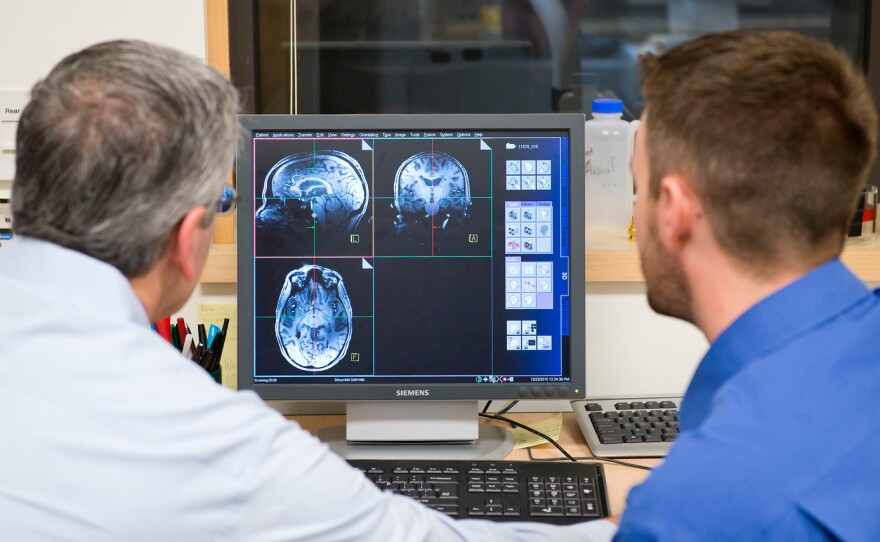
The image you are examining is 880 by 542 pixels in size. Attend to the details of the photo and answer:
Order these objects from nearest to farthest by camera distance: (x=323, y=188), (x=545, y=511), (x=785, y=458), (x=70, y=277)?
(x=785, y=458)
(x=70, y=277)
(x=545, y=511)
(x=323, y=188)

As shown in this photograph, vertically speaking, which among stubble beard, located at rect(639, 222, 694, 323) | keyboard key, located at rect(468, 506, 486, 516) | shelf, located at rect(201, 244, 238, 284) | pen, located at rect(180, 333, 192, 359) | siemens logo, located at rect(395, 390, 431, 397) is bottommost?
keyboard key, located at rect(468, 506, 486, 516)

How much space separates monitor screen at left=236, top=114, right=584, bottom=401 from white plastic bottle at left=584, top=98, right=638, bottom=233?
291 mm

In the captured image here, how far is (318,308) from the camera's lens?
160 cm

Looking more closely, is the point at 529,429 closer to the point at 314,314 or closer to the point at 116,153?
the point at 314,314

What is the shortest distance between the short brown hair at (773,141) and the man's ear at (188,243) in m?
0.50

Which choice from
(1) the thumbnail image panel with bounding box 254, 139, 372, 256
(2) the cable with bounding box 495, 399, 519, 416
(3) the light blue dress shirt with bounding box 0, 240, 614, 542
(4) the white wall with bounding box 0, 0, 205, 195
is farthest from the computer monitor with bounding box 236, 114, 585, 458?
(3) the light blue dress shirt with bounding box 0, 240, 614, 542

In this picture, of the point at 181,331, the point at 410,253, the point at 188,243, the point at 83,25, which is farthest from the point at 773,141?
the point at 83,25

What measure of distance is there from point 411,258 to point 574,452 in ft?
1.36

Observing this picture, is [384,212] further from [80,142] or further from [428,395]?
[80,142]

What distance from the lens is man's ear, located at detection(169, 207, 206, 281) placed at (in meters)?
1.03

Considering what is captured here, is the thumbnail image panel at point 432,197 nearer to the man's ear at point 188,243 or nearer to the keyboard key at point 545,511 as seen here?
the keyboard key at point 545,511

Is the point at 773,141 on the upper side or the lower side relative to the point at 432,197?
upper

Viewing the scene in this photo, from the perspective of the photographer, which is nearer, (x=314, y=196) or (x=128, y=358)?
(x=128, y=358)

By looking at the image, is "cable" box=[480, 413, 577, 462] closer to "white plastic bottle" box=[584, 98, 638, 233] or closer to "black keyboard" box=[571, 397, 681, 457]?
"black keyboard" box=[571, 397, 681, 457]
